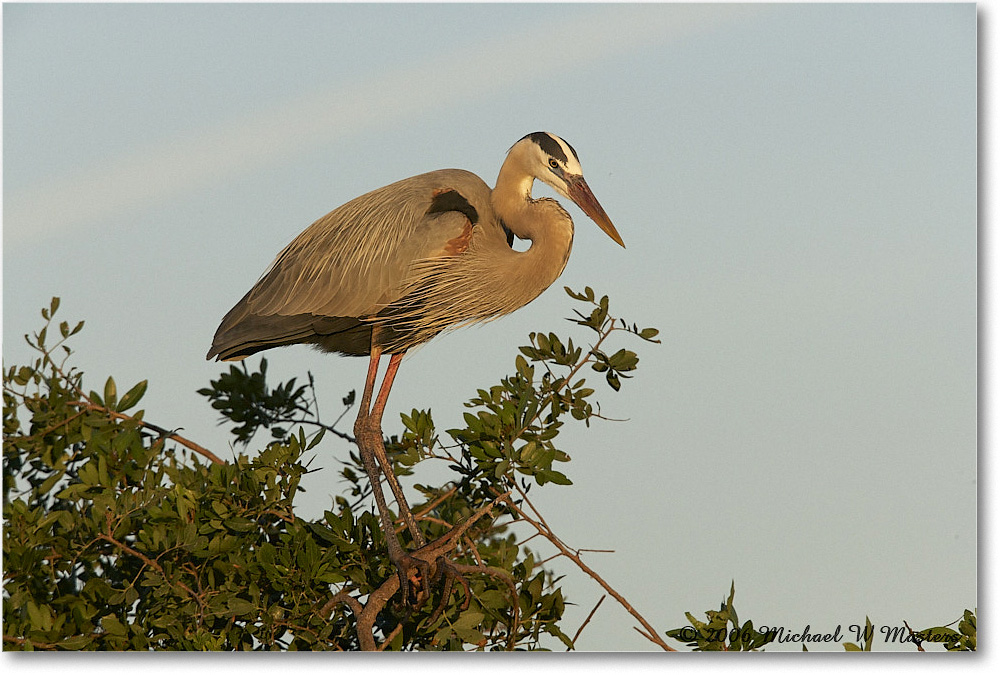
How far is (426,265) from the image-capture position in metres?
2.58

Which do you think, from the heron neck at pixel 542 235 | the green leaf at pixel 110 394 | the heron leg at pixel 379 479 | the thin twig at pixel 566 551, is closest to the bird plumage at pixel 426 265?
the heron neck at pixel 542 235

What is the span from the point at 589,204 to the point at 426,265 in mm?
407

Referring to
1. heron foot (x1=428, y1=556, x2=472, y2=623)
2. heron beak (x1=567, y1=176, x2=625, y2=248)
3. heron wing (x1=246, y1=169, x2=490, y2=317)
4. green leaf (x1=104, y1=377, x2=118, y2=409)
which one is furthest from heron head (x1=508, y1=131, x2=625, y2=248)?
green leaf (x1=104, y1=377, x2=118, y2=409)

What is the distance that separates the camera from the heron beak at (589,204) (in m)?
2.56

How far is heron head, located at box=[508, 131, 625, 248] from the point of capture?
259cm

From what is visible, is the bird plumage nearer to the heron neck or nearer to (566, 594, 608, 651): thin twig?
the heron neck

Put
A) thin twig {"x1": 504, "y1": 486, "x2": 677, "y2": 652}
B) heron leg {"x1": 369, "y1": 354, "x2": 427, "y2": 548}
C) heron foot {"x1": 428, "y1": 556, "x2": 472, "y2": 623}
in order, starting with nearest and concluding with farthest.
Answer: thin twig {"x1": 504, "y1": 486, "x2": 677, "y2": 652}, heron foot {"x1": 428, "y1": 556, "x2": 472, "y2": 623}, heron leg {"x1": 369, "y1": 354, "x2": 427, "y2": 548}

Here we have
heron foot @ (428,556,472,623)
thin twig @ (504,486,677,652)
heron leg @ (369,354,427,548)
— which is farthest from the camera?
heron leg @ (369,354,427,548)

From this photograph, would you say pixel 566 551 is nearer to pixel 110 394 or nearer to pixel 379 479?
pixel 379 479

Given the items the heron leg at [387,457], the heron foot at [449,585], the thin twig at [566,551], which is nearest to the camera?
the thin twig at [566,551]

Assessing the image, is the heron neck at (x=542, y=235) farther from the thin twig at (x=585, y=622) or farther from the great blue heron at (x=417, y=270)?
the thin twig at (x=585, y=622)

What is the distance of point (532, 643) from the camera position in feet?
7.97

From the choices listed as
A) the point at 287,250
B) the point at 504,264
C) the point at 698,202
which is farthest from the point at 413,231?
the point at 698,202

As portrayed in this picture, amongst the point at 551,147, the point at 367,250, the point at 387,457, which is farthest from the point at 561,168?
the point at 387,457
